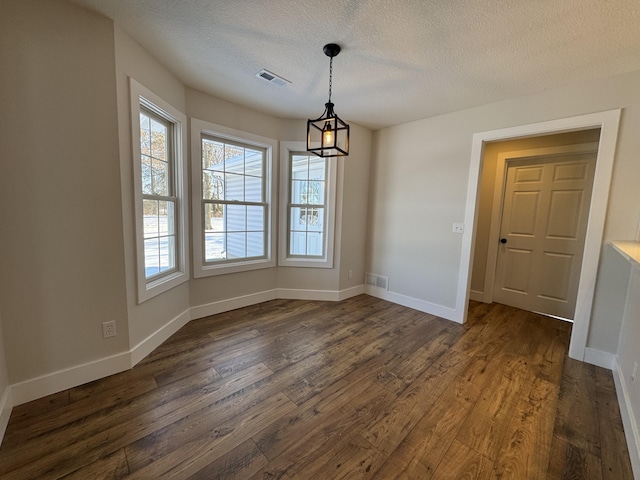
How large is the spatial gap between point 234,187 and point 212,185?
0.26 metres

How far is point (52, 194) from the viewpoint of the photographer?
5.40 feet

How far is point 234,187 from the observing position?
10.5 ft

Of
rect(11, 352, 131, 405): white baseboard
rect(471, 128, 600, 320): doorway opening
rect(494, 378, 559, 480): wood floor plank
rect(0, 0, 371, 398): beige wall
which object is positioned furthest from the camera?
rect(471, 128, 600, 320): doorway opening

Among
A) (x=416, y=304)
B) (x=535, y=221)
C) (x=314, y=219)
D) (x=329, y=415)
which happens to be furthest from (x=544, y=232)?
(x=329, y=415)

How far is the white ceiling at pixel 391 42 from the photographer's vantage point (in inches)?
62.1

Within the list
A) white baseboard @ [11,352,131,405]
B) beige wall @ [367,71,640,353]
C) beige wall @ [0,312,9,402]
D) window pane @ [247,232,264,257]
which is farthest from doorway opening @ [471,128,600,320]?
beige wall @ [0,312,9,402]

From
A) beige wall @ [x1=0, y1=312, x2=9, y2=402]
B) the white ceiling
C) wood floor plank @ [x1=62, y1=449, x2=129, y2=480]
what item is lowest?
wood floor plank @ [x1=62, y1=449, x2=129, y2=480]

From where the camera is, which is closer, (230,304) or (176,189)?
(176,189)

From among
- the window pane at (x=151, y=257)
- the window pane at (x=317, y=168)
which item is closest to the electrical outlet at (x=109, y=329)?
the window pane at (x=151, y=257)

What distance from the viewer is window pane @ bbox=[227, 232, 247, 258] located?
10.6 ft

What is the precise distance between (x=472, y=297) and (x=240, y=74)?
4.28 m

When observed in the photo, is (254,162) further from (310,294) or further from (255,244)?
(310,294)

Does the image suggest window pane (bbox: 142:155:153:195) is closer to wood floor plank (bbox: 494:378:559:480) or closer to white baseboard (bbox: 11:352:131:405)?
white baseboard (bbox: 11:352:131:405)

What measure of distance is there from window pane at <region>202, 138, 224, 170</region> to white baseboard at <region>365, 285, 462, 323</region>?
2.77 meters
